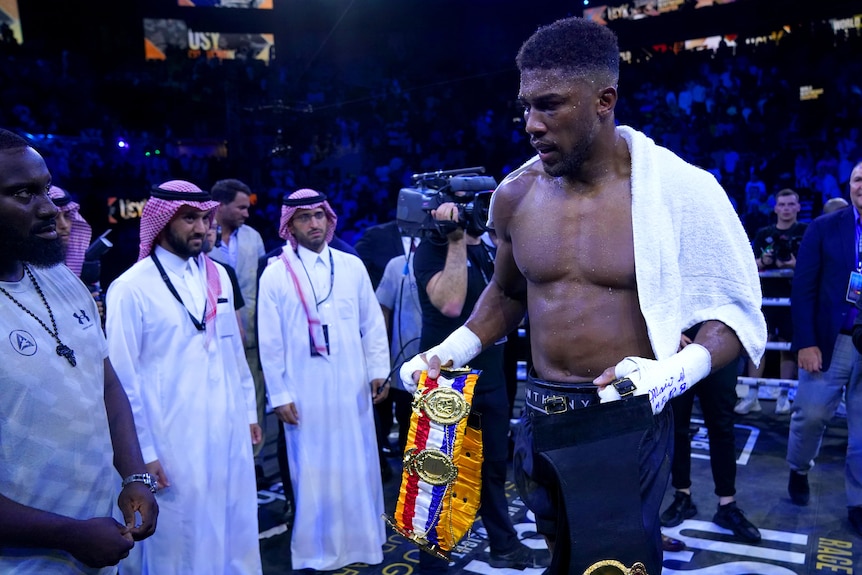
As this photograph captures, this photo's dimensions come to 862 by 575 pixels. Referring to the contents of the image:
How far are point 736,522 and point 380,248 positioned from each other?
9.39 ft

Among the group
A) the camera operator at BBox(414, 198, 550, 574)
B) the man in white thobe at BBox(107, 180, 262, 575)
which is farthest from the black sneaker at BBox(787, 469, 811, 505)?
the man in white thobe at BBox(107, 180, 262, 575)

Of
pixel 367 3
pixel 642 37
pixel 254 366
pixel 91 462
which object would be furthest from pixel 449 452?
pixel 367 3

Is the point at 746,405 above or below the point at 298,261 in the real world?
below

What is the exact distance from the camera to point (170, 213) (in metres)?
2.88

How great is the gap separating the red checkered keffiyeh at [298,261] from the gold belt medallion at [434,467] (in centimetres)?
154

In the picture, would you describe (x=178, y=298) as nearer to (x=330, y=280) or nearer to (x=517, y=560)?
(x=330, y=280)

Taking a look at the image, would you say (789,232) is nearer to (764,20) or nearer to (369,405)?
(369,405)

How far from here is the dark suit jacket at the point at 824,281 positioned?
140 inches

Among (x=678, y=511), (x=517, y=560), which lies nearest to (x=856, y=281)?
(x=678, y=511)

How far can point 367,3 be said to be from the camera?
1443 cm

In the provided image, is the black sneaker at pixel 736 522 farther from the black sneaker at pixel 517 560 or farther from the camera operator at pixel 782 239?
the camera operator at pixel 782 239

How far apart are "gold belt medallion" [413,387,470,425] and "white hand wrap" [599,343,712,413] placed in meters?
0.42

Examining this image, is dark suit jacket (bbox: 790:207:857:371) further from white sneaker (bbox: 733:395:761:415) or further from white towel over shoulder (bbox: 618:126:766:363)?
white towel over shoulder (bbox: 618:126:766:363)

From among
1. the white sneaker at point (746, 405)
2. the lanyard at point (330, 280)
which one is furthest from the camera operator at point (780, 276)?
the lanyard at point (330, 280)
